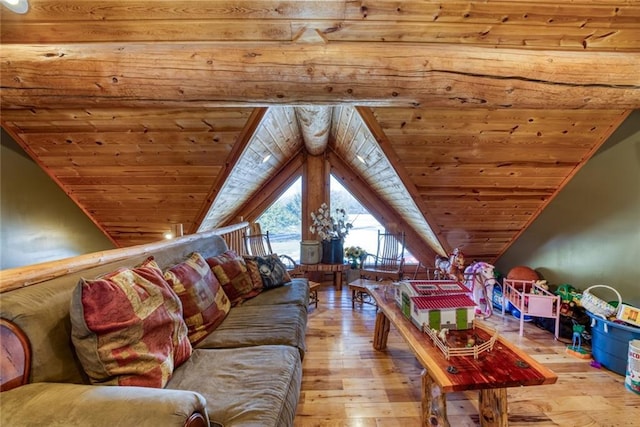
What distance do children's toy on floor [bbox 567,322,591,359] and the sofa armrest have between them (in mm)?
2992

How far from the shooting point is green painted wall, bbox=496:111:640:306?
2.31 meters

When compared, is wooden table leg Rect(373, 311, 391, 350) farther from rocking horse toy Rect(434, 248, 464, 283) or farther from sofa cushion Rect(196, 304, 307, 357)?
rocking horse toy Rect(434, 248, 464, 283)

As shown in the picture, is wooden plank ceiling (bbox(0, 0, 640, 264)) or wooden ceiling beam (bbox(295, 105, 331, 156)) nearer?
wooden plank ceiling (bbox(0, 0, 640, 264))

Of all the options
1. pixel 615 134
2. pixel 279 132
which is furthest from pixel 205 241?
pixel 615 134

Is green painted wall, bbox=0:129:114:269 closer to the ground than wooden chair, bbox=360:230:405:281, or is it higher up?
higher up

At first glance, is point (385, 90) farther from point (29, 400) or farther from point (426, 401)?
point (29, 400)

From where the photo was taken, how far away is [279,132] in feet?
11.1

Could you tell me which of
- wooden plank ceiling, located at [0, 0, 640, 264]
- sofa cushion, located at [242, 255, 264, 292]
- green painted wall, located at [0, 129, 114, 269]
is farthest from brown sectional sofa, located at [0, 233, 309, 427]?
green painted wall, located at [0, 129, 114, 269]

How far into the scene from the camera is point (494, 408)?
57.5 inches

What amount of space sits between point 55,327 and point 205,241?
155cm

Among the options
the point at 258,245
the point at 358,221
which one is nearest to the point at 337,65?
the point at 258,245

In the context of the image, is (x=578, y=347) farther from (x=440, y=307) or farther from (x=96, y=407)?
(x=96, y=407)

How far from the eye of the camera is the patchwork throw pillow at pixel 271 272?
270 cm

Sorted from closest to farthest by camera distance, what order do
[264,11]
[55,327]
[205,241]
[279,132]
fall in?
[55,327] < [264,11] < [205,241] < [279,132]
